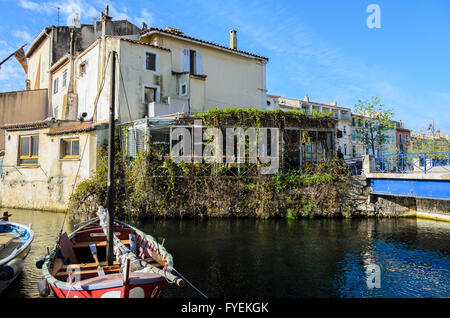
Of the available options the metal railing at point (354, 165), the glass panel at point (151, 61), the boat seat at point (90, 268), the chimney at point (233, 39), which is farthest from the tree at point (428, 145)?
the boat seat at point (90, 268)

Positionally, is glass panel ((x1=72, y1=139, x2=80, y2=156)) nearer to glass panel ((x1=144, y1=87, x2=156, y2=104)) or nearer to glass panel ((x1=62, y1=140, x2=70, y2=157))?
glass panel ((x1=62, y1=140, x2=70, y2=157))

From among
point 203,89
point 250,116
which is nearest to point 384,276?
point 250,116

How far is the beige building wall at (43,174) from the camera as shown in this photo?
21234mm

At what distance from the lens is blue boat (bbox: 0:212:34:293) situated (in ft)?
26.5

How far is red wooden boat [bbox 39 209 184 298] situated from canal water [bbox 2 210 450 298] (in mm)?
1300

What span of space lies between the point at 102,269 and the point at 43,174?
18.1m

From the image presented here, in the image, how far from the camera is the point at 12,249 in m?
9.85

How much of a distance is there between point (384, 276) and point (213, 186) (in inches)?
466

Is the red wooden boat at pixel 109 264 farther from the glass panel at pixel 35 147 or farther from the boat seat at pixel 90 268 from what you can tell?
the glass panel at pixel 35 147

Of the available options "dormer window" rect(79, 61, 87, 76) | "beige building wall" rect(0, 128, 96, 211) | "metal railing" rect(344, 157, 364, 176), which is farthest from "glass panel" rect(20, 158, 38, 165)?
"metal railing" rect(344, 157, 364, 176)

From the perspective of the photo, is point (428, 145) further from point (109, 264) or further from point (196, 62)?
point (109, 264)

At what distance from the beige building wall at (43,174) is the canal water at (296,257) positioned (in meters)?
3.02

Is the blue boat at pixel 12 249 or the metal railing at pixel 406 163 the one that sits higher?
the metal railing at pixel 406 163
